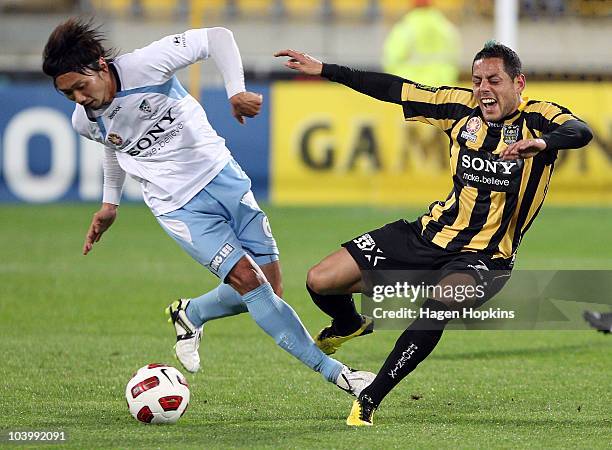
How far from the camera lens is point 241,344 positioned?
8.38 metres

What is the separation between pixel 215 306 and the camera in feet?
23.2

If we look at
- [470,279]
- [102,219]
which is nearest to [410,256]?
[470,279]

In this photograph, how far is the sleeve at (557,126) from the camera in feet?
18.9

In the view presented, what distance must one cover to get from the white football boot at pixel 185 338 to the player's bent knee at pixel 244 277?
2.59ft

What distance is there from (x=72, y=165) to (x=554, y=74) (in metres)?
7.42

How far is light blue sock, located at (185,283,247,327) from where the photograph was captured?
7.01 metres

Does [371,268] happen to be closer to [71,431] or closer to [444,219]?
[444,219]

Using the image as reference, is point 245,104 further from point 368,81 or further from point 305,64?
point 368,81

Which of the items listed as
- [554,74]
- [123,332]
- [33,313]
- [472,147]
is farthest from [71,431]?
[554,74]

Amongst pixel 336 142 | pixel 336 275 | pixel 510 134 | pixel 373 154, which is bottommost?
pixel 373 154

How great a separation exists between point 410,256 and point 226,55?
137 centimetres

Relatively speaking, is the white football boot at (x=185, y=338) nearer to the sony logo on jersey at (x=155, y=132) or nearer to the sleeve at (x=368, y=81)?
the sony logo on jersey at (x=155, y=132)

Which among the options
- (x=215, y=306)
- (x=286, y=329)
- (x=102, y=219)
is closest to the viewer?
(x=286, y=329)

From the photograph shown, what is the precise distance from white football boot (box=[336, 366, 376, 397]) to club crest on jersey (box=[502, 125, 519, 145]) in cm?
133
